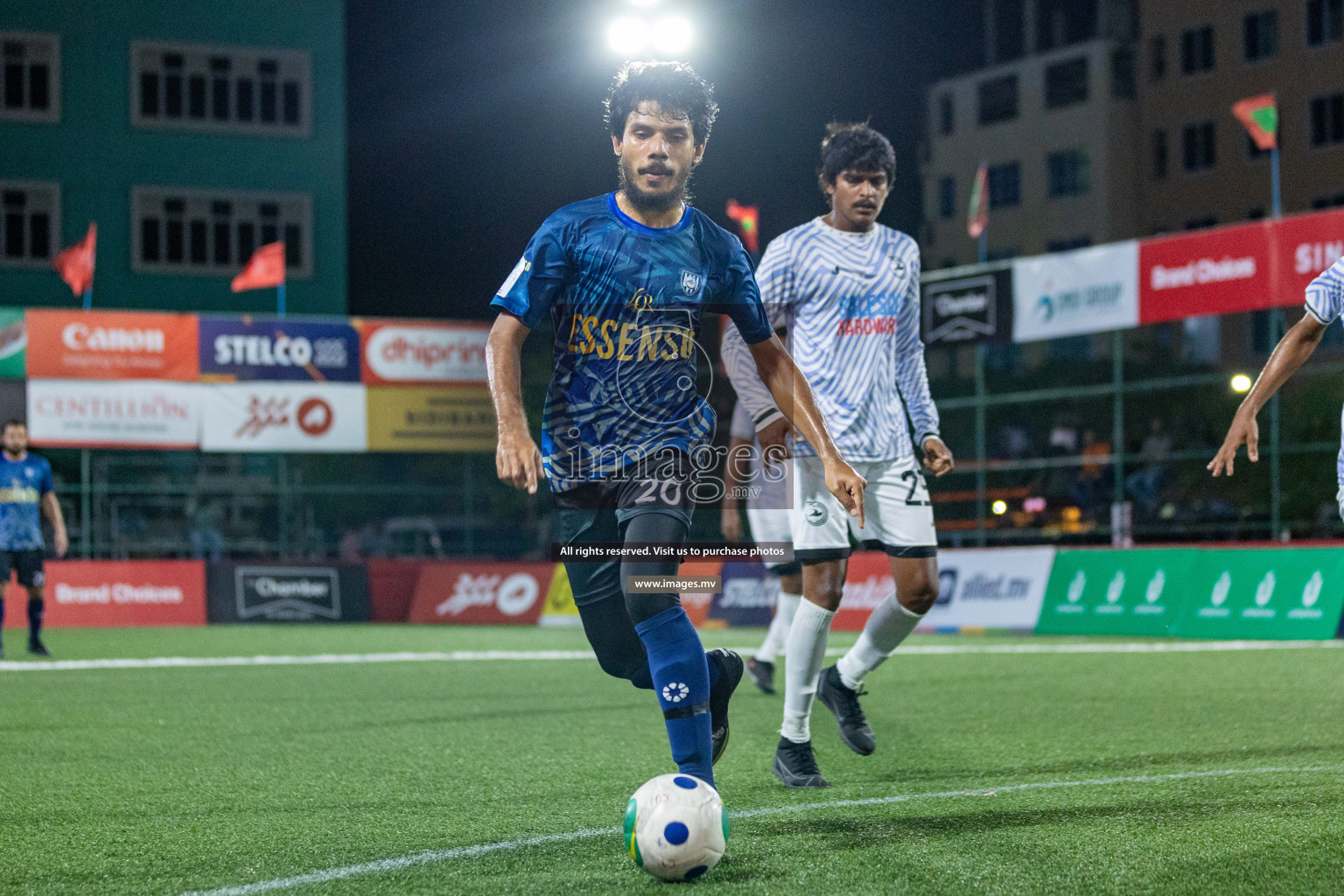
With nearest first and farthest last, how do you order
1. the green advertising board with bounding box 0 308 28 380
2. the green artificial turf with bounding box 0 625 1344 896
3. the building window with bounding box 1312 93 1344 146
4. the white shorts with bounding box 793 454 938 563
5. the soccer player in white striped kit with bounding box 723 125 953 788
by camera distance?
the green artificial turf with bounding box 0 625 1344 896 < the white shorts with bounding box 793 454 938 563 < the soccer player in white striped kit with bounding box 723 125 953 788 < the green advertising board with bounding box 0 308 28 380 < the building window with bounding box 1312 93 1344 146

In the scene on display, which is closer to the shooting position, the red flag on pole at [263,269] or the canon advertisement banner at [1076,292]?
the canon advertisement banner at [1076,292]

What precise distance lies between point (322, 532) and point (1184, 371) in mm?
25005

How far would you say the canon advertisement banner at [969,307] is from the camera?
1902cm

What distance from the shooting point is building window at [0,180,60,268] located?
33.5 meters

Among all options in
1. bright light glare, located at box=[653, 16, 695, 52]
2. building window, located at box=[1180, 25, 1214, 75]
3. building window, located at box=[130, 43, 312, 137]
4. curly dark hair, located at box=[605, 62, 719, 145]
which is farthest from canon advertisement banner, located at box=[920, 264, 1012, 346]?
building window, located at box=[1180, 25, 1214, 75]

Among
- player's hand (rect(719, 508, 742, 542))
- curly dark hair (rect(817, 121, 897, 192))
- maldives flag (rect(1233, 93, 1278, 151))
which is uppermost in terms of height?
maldives flag (rect(1233, 93, 1278, 151))

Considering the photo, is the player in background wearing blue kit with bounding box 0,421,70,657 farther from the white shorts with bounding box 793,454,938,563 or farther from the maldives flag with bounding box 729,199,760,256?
the maldives flag with bounding box 729,199,760,256

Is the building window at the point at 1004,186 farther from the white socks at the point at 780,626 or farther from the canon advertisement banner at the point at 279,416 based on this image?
the white socks at the point at 780,626

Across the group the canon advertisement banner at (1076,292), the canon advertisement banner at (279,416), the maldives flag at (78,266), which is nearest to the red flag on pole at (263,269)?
the maldives flag at (78,266)

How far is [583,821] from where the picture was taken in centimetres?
482

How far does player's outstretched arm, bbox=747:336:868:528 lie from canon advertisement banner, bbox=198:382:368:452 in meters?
20.5

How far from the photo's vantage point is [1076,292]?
1827cm

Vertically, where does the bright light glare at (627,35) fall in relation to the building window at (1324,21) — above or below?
below

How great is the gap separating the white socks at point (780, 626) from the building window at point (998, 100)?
5385cm
